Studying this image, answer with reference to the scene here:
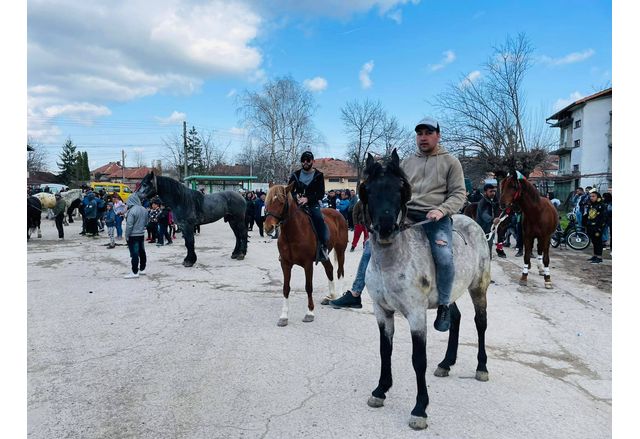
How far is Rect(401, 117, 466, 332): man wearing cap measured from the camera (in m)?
3.50

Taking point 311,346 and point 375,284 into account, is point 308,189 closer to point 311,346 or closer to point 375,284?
point 311,346

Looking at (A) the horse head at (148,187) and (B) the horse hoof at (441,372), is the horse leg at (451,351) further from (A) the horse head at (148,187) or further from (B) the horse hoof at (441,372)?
(A) the horse head at (148,187)

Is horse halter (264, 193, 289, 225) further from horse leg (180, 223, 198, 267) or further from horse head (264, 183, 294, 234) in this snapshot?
horse leg (180, 223, 198, 267)

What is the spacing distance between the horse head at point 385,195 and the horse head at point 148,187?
843 centimetres

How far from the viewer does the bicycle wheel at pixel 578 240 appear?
13.4 m

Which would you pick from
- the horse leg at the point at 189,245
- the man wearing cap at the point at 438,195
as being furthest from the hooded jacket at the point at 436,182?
the horse leg at the point at 189,245

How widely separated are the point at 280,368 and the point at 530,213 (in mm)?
6809

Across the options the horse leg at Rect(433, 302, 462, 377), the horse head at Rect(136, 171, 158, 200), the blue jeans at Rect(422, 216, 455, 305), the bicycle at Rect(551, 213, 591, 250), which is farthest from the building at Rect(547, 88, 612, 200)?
the blue jeans at Rect(422, 216, 455, 305)

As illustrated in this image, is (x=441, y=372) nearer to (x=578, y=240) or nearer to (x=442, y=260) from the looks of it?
(x=442, y=260)

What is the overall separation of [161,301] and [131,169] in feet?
332

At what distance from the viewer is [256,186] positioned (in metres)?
39.2

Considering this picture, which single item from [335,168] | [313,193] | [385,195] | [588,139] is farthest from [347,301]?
[335,168]

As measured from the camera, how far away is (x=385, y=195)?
2998mm

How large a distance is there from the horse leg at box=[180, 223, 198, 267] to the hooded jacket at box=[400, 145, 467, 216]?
7950 millimetres
